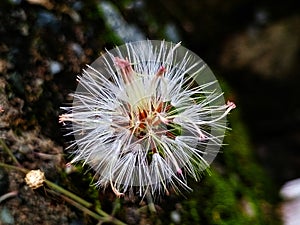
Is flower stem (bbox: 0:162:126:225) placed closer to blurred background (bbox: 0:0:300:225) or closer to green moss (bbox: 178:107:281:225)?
blurred background (bbox: 0:0:300:225)

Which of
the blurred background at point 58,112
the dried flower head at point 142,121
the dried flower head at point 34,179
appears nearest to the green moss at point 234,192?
the blurred background at point 58,112

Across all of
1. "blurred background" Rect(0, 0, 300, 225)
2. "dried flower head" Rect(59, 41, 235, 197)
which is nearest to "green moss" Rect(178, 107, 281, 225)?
"blurred background" Rect(0, 0, 300, 225)

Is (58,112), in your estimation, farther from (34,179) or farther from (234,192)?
(234,192)

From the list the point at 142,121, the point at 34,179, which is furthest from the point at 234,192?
the point at 34,179

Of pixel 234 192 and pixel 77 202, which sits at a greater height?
pixel 234 192

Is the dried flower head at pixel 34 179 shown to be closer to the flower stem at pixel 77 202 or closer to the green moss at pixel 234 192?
the flower stem at pixel 77 202

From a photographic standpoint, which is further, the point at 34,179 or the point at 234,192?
the point at 234,192
